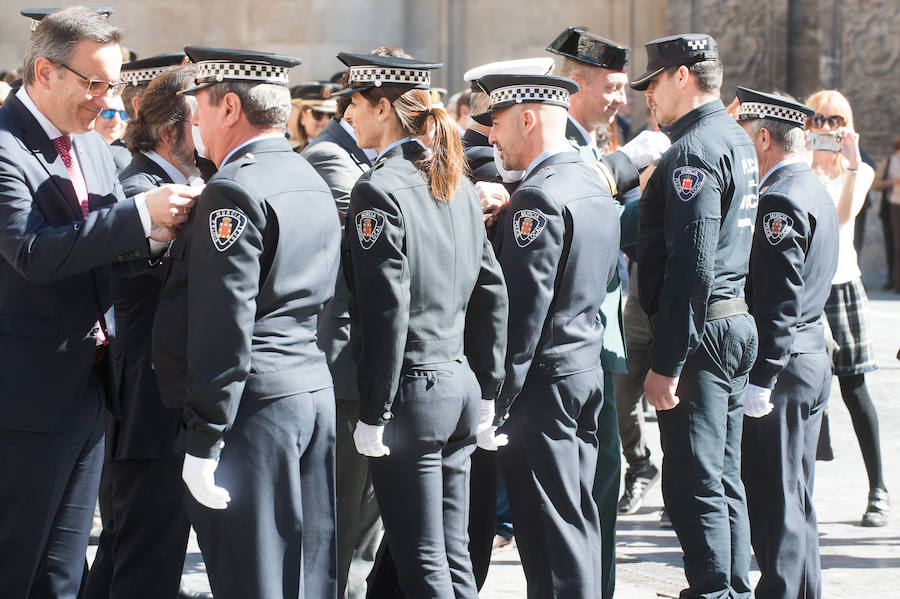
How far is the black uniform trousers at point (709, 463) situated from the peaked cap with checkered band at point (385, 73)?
132cm

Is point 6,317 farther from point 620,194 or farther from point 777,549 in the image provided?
point 777,549

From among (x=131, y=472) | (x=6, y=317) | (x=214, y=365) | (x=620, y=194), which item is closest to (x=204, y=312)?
(x=214, y=365)

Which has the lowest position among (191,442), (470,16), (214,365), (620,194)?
(191,442)

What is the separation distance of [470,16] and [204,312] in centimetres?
1166

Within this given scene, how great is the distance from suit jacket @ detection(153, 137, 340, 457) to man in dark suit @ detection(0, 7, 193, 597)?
21 cm

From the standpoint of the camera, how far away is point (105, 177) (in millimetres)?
3693

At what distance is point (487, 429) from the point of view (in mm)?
3941

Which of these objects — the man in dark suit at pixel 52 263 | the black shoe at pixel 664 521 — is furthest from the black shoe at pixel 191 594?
the black shoe at pixel 664 521

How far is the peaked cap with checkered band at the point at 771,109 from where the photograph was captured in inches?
185

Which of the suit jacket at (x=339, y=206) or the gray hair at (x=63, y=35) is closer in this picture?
the gray hair at (x=63, y=35)

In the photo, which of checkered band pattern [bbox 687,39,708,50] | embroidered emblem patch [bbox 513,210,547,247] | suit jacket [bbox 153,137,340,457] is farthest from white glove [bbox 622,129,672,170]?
suit jacket [bbox 153,137,340,457]

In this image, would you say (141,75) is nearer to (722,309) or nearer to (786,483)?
(722,309)

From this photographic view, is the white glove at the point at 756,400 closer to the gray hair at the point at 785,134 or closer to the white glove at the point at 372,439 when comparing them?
the gray hair at the point at 785,134

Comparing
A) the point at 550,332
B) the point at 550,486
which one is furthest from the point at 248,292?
the point at 550,486
